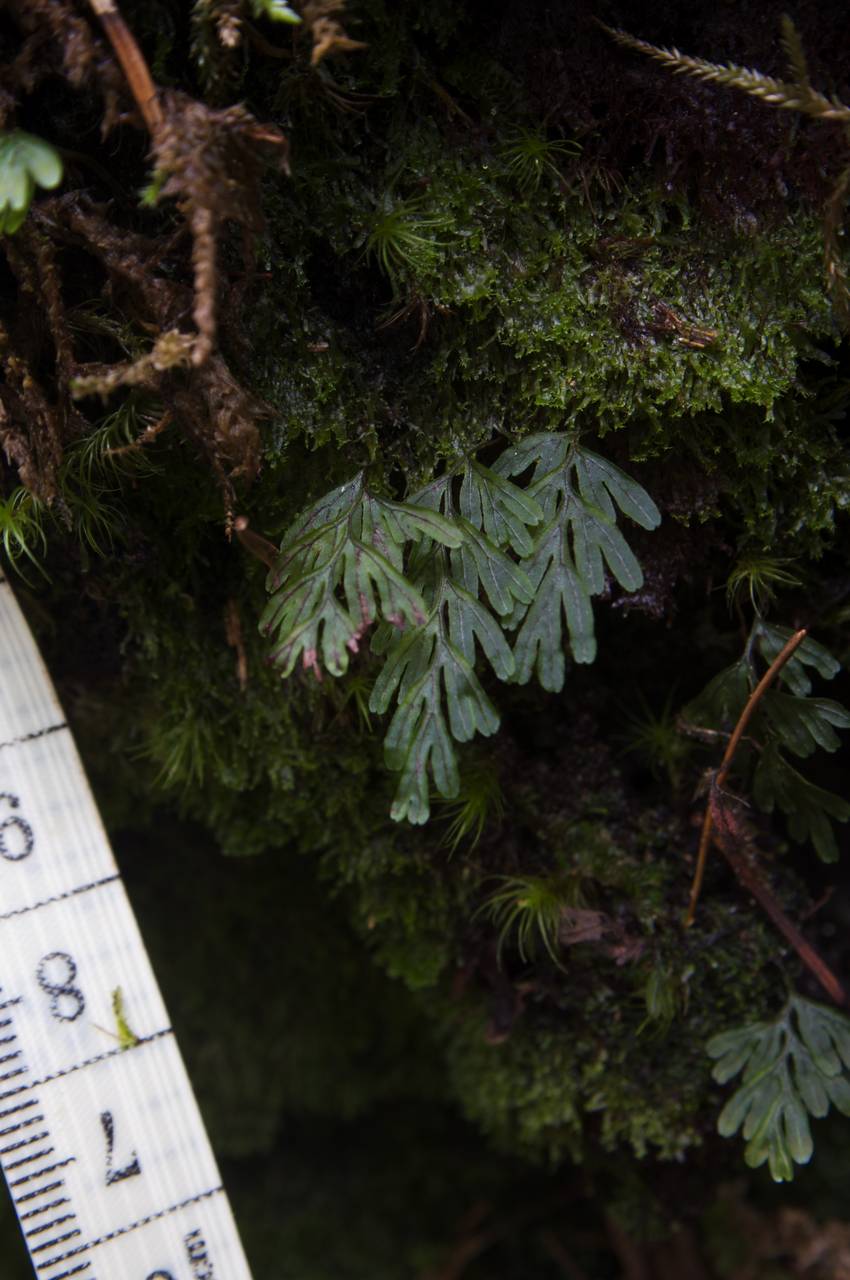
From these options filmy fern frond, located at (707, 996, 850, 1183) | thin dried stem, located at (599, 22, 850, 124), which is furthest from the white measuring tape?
thin dried stem, located at (599, 22, 850, 124)

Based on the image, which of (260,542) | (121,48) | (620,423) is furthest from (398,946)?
(121,48)

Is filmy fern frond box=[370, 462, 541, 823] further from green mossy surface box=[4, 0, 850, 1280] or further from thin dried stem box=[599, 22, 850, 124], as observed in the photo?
thin dried stem box=[599, 22, 850, 124]

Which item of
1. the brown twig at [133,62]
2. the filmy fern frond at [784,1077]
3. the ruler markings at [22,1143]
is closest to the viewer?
the brown twig at [133,62]

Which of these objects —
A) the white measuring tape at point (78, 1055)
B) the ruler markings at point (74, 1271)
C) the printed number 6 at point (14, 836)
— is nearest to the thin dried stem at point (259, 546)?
the white measuring tape at point (78, 1055)

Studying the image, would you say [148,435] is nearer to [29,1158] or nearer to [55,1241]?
[29,1158]

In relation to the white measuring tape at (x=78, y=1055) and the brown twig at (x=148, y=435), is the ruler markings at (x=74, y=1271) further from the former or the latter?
the brown twig at (x=148, y=435)

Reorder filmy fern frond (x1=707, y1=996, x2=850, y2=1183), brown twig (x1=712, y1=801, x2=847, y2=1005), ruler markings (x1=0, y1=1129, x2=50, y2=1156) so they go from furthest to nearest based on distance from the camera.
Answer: brown twig (x1=712, y1=801, x2=847, y2=1005)
filmy fern frond (x1=707, y1=996, x2=850, y2=1183)
ruler markings (x1=0, y1=1129, x2=50, y2=1156)
